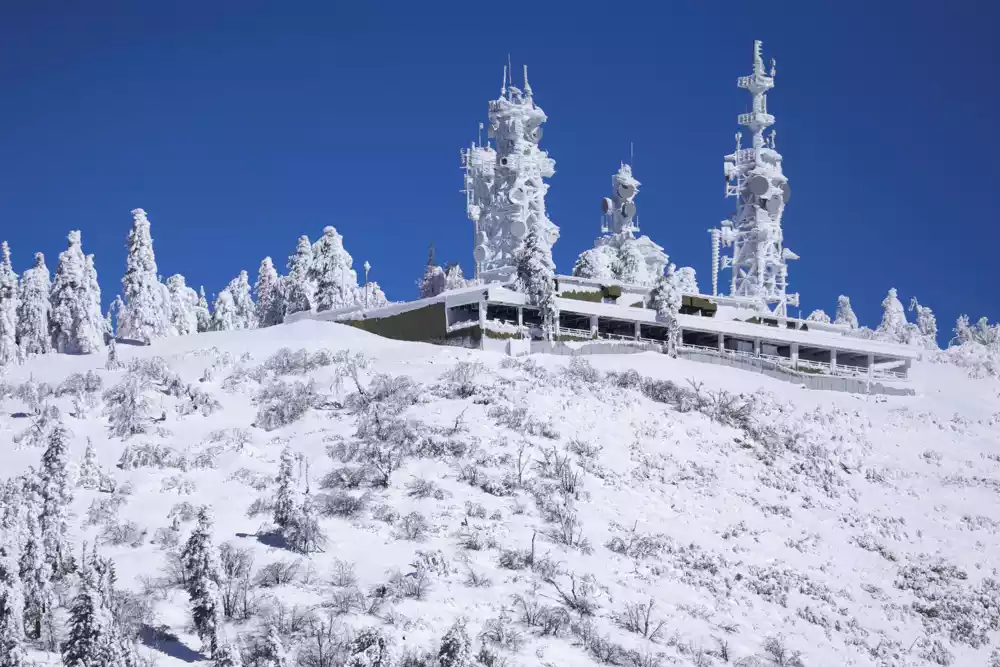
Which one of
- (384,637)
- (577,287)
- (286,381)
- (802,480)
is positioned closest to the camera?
(384,637)

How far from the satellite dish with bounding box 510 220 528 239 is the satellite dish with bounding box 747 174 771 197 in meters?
19.1

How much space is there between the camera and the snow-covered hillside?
39.6 m

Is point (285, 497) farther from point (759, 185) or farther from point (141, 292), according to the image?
point (759, 185)

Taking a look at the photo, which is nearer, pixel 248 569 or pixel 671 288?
pixel 248 569

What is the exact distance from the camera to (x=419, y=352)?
68500mm

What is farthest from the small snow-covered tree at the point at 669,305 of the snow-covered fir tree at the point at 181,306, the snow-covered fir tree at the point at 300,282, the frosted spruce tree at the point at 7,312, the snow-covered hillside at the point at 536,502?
the snow-covered fir tree at the point at 181,306

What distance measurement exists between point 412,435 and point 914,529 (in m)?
23.5

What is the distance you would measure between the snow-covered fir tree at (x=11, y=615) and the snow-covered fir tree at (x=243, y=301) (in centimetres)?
8856

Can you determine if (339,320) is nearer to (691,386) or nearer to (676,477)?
(691,386)

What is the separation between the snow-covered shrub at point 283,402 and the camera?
57.0 metres

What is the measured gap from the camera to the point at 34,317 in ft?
271

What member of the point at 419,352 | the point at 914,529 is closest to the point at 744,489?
the point at 914,529

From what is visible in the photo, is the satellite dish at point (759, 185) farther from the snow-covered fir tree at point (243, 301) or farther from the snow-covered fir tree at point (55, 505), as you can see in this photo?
the snow-covered fir tree at point (55, 505)

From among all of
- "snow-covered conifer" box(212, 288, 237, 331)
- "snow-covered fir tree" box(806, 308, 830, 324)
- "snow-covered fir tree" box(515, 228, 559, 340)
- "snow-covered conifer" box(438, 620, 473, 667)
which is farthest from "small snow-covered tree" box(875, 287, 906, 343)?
"snow-covered conifer" box(438, 620, 473, 667)
